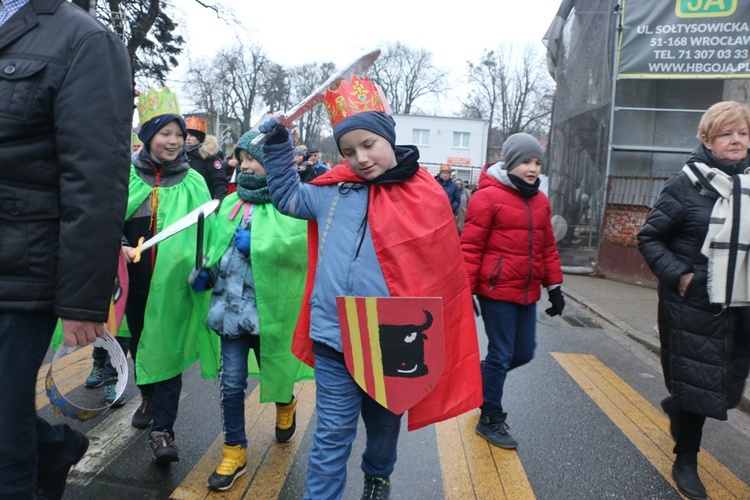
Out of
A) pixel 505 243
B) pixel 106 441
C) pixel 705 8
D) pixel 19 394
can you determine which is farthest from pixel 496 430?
pixel 705 8

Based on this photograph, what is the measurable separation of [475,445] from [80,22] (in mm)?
3035

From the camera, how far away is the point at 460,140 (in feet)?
164

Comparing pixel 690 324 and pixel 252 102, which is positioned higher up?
pixel 252 102

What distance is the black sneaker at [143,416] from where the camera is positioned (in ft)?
12.0

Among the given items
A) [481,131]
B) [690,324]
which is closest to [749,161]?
[690,324]

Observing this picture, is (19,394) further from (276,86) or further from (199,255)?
(276,86)

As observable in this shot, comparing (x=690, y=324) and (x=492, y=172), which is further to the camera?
(x=492, y=172)

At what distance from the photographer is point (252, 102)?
4909 centimetres

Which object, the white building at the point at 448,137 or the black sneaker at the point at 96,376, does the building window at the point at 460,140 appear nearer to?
the white building at the point at 448,137

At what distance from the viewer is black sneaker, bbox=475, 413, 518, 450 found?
3.63 metres

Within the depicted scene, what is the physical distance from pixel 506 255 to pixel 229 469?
194 cm

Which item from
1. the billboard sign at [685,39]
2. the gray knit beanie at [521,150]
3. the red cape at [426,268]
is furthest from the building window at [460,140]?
the red cape at [426,268]

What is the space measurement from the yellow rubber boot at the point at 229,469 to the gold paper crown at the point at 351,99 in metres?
1.72

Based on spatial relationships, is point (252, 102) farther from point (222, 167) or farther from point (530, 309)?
point (530, 309)
